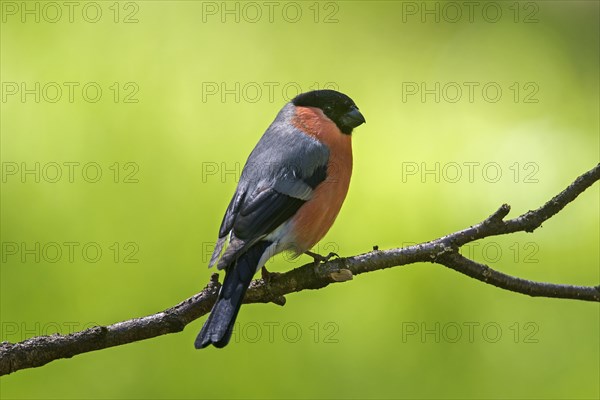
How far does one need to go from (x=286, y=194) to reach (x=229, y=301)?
11.2 inches

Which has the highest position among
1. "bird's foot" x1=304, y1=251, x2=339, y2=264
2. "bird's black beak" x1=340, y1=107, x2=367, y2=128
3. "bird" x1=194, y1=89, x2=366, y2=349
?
"bird's black beak" x1=340, y1=107, x2=367, y2=128

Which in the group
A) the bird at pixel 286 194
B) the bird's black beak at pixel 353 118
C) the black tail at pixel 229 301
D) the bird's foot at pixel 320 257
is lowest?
the black tail at pixel 229 301

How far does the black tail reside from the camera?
160 cm

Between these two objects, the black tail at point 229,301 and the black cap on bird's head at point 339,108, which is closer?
the black tail at point 229,301

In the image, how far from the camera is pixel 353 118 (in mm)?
2039

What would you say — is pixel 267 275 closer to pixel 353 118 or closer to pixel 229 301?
pixel 229 301

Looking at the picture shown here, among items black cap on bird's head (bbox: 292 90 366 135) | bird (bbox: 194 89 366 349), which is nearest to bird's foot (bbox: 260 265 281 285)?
bird (bbox: 194 89 366 349)

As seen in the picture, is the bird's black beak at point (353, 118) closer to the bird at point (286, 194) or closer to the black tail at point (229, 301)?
the bird at point (286, 194)

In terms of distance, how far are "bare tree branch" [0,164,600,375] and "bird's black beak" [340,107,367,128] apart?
0.40 metres

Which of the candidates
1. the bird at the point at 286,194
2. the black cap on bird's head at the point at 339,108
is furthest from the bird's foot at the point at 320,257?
the black cap on bird's head at the point at 339,108

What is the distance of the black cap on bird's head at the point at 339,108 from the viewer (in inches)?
80.4

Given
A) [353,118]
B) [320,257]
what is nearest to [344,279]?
[320,257]

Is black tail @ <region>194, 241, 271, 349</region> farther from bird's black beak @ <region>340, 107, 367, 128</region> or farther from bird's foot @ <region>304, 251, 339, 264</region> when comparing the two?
bird's black beak @ <region>340, 107, 367, 128</region>

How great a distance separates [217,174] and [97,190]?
266 millimetres
